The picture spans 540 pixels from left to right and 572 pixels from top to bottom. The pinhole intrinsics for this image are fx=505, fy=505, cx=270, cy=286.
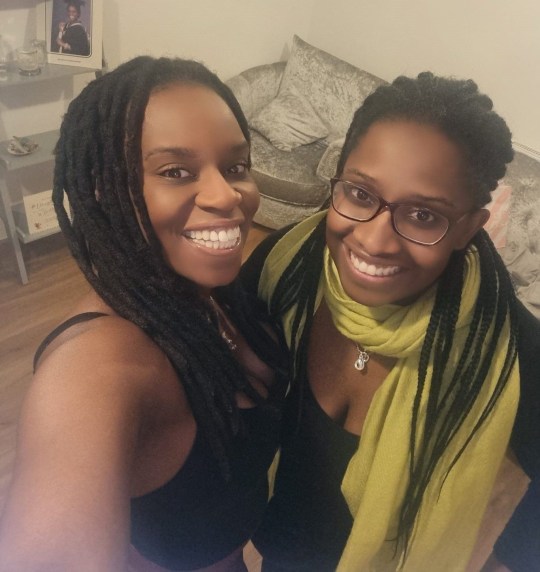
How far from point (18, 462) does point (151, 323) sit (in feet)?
0.80

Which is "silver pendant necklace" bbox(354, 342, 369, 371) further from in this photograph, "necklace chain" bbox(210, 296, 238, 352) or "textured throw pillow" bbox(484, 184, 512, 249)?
"textured throw pillow" bbox(484, 184, 512, 249)

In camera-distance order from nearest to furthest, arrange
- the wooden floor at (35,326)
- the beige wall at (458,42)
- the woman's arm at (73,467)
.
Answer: the woman's arm at (73,467)
the wooden floor at (35,326)
the beige wall at (458,42)

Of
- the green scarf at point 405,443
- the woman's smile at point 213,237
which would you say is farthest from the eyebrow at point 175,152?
the green scarf at point 405,443

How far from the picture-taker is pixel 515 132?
2.97m

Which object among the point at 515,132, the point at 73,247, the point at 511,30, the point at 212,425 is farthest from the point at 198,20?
the point at 212,425

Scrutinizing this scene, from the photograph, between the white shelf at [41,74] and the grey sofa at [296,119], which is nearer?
the white shelf at [41,74]

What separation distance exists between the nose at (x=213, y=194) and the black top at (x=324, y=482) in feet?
Answer: 1.40

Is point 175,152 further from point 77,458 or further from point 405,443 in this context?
point 405,443

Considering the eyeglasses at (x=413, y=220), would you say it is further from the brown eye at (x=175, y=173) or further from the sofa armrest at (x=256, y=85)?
the sofa armrest at (x=256, y=85)

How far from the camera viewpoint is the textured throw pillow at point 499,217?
2.32m

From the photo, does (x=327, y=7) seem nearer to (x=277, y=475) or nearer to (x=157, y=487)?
(x=277, y=475)

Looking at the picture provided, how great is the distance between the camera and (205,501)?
2.53ft

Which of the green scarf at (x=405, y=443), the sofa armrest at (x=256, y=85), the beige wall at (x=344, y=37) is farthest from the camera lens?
the sofa armrest at (x=256, y=85)

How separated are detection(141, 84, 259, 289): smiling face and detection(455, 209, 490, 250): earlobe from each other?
0.37m
